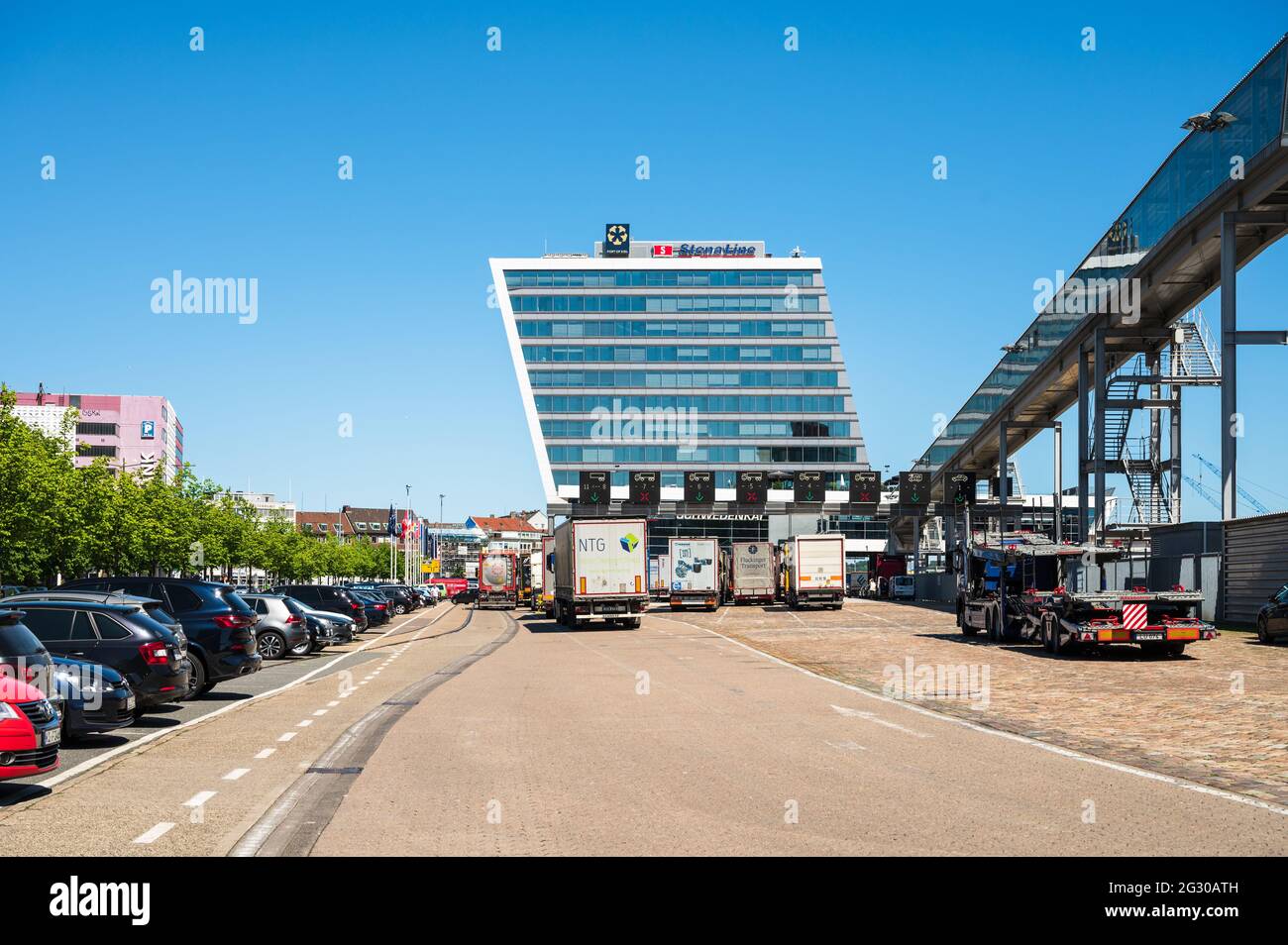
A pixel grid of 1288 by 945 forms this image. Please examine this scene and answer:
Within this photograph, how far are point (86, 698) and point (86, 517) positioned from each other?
4096 cm

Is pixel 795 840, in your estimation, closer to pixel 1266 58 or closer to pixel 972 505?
pixel 1266 58

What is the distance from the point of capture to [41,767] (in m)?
10.0

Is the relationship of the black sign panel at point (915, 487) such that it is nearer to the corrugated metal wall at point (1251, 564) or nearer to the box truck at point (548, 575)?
the box truck at point (548, 575)

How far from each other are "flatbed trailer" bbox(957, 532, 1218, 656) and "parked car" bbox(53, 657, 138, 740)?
1923cm

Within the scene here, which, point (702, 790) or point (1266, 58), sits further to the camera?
point (1266, 58)

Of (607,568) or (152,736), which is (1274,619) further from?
(152,736)

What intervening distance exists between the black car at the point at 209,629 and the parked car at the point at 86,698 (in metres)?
5.61

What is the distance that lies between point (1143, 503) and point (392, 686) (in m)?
37.3

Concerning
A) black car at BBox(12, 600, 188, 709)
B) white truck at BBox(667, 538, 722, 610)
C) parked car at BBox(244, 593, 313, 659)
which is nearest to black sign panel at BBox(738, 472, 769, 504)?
white truck at BBox(667, 538, 722, 610)

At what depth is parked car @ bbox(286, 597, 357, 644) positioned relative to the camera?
35.2 metres

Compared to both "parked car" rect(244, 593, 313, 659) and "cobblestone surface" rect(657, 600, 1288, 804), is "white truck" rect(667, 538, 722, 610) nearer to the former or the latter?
"cobblestone surface" rect(657, 600, 1288, 804)

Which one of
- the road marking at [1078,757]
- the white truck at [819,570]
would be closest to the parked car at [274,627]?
the road marking at [1078,757]
